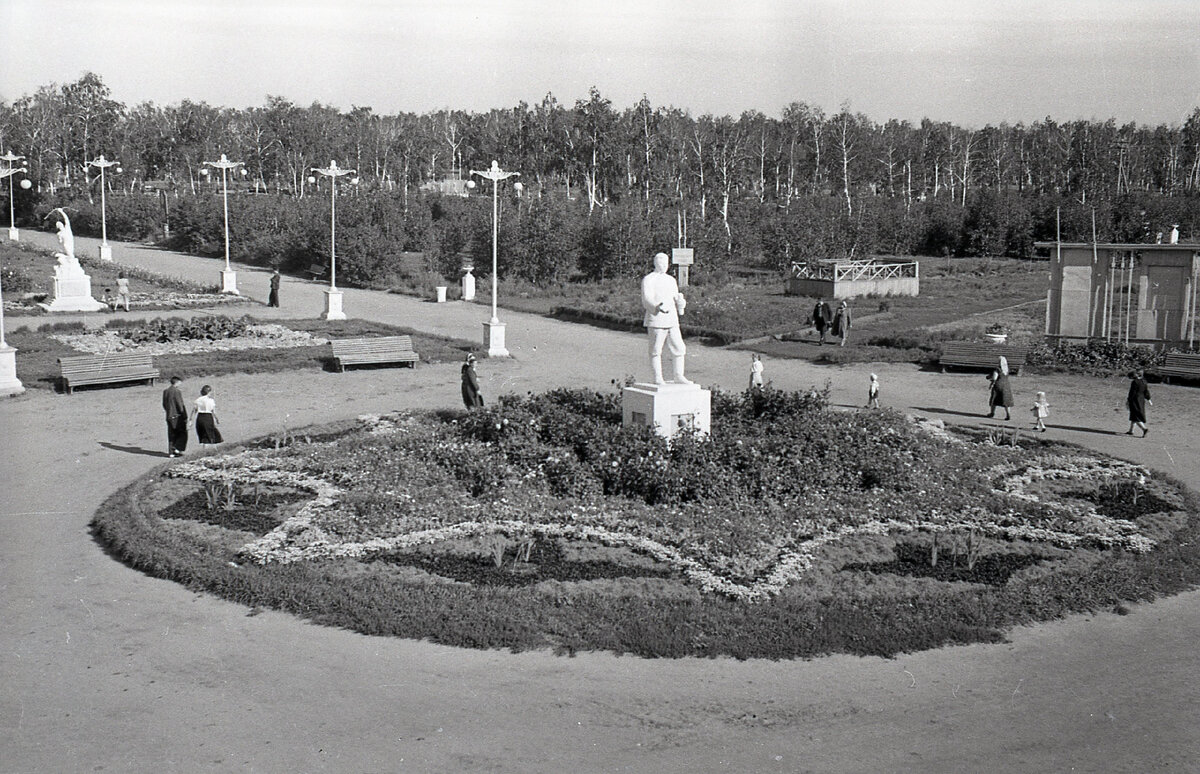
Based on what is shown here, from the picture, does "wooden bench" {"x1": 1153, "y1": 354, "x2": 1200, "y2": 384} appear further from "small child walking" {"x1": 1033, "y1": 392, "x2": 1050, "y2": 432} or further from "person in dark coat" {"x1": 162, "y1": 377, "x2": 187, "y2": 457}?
"person in dark coat" {"x1": 162, "y1": 377, "x2": 187, "y2": 457}

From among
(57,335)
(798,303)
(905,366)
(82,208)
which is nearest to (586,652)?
(905,366)

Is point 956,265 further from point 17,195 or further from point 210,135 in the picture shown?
point 210,135

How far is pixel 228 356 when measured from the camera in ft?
85.0

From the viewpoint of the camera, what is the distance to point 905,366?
26.4 meters

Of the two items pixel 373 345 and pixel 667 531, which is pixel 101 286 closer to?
pixel 373 345

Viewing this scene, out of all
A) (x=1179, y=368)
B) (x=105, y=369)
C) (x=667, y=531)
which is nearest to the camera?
(x=667, y=531)

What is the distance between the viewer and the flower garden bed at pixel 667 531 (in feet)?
34.0

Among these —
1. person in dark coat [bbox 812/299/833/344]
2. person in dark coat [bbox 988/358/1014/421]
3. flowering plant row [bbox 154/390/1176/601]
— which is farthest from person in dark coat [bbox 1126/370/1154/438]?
person in dark coat [bbox 812/299/833/344]

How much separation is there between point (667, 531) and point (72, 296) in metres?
29.8

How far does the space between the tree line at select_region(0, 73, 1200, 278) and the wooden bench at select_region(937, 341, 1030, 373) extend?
23.6m

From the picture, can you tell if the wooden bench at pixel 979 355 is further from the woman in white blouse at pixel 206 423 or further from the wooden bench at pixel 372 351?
the woman in white blouse at pixel 206 423

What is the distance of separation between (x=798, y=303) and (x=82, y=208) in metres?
54.6

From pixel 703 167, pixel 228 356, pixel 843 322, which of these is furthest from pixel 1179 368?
pixel 703 167

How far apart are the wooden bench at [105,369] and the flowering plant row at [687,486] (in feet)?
23.9
